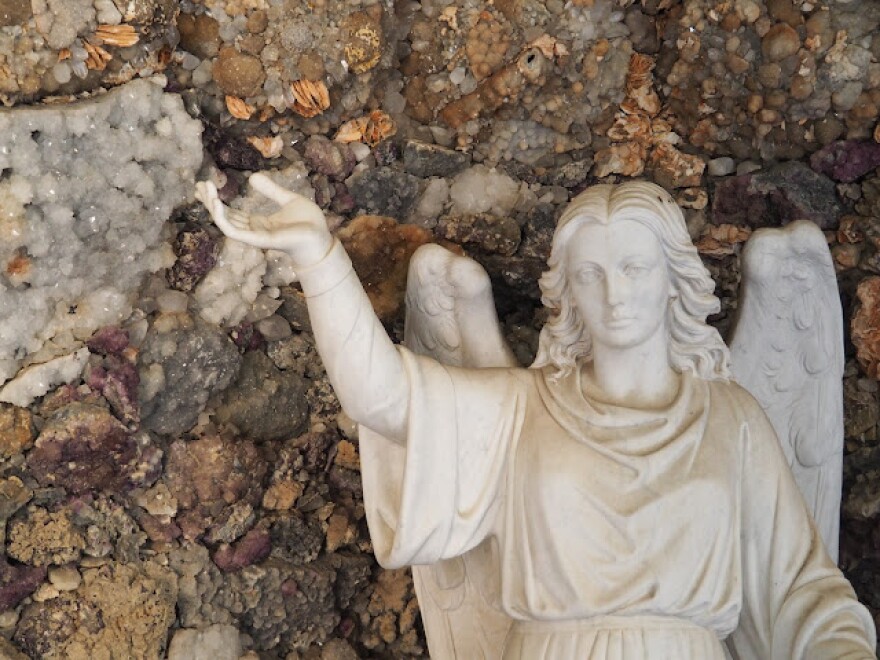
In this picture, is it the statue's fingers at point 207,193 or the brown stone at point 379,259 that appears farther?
the brown stone at point 379,259

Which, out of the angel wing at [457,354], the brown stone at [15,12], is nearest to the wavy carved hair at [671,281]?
the angel wing at [457,354]

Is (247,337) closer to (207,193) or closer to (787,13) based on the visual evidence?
(207,193)

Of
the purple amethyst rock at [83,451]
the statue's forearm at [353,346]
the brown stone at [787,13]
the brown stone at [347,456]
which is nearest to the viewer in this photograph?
the statue's forearm at [353,346]

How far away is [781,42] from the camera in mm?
3982

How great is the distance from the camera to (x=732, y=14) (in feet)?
13.2

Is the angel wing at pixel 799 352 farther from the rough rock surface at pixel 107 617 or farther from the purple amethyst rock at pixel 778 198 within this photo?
the rough rock surface at pixel 107 617

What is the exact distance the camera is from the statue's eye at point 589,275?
331cm

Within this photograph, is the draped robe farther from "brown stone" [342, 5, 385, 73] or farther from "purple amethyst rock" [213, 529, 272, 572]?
"brown stone" [342, 5, 385, 73]

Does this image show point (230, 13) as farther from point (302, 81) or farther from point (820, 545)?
point (820, 545)

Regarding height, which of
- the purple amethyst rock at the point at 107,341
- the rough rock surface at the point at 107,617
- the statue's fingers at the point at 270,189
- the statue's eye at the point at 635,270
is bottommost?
the rough rock surface at the point at 107,617

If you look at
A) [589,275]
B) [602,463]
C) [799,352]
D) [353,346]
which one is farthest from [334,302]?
[799,352]

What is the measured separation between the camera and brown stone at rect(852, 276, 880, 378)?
4020 mm

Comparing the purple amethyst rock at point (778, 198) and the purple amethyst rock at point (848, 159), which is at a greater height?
the purple amethyst rock at point (848, 159)

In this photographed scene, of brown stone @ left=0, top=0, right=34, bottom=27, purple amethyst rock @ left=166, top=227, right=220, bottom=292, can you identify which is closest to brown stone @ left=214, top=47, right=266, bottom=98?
purple amethyst rock @ left=166, top=227, right=220, bottom=292
